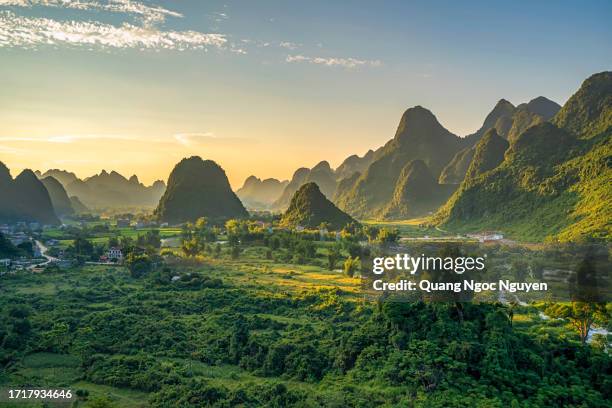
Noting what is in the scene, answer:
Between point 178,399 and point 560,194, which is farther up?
point 560,194

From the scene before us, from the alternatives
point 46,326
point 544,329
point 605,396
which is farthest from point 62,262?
point 605,396

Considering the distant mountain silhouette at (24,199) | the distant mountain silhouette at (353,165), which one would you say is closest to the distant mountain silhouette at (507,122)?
the distant mountain silhouette at (353,165)

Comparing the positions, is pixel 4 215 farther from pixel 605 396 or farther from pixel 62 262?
pixel 605 396

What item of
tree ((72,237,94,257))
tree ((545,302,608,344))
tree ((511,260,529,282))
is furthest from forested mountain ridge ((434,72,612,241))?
tree ((72,237,94,257))

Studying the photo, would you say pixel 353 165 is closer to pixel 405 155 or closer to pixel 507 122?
pixel 405 155

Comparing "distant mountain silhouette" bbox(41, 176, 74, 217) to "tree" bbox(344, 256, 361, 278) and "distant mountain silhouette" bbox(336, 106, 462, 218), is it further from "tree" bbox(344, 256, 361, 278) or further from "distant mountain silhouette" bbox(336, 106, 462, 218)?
"tree" bbox(344, 256, 361, 278)

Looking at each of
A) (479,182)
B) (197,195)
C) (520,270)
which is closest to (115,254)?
(520,270)

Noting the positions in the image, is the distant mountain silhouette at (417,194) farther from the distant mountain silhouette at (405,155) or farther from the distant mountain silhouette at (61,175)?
the distant mountain silhouette at (61,175)
